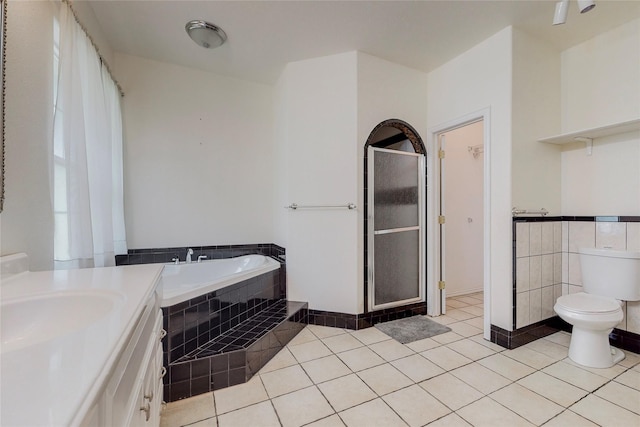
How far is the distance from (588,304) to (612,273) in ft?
1.08

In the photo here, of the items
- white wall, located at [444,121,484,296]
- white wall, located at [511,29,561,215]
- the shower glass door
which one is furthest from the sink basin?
white wall, located at [444,121,484,296]

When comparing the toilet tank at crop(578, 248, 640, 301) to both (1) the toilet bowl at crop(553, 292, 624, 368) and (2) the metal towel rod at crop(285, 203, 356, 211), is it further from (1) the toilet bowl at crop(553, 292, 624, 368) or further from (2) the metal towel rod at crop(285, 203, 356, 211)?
(2) the metal towel rod at crop(285, 203, 356, 211)

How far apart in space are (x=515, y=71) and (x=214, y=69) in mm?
2855

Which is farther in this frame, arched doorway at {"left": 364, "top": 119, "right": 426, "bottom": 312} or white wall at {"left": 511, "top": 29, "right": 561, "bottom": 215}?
arched doorway at {"left": 364, "top": 119, "right": 426, "bottom": 312}

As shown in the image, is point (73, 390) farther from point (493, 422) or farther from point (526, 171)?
point (526, 171)

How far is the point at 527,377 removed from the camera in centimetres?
181

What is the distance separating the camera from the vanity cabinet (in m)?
0.50

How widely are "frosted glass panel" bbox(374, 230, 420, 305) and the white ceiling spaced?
5.90 feet

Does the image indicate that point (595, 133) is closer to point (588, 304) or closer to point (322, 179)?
point (588, 304)

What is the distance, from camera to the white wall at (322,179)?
261 centimetres

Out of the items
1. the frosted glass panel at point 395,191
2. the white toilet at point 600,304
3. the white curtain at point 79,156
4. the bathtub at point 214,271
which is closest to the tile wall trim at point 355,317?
the bathtub at point 214,271

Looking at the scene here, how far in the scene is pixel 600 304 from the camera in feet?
6.49

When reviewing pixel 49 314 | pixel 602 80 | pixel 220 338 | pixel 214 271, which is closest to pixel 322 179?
pixel 214 271

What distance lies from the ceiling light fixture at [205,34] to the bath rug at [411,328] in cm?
297
